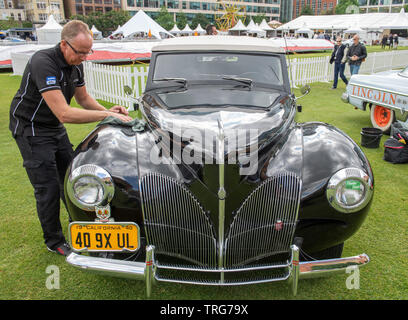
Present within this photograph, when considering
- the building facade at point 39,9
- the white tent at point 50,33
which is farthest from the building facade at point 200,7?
the white tent at point 50,33

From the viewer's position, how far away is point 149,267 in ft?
6.93

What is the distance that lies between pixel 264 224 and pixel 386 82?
569 cm

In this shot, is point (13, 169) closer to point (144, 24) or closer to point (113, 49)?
point (113, 49)

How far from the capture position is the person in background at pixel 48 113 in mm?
2622

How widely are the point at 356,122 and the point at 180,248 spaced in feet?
23.6

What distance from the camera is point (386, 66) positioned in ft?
59.5

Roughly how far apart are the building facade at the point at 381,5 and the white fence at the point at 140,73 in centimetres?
8640

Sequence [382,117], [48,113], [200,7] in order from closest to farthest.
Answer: [48,113] → [382,117] → [200,7]

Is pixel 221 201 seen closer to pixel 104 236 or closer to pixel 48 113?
pixel 104 236

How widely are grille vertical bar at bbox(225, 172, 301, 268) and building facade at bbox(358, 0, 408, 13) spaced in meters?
105

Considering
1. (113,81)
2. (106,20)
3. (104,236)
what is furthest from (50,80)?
(106,20)

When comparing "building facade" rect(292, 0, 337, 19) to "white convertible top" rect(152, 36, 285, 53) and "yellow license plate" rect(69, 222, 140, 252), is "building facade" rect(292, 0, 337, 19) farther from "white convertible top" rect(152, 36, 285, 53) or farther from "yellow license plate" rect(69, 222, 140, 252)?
"yellow license plate" rect(69, 222, 140, 252)

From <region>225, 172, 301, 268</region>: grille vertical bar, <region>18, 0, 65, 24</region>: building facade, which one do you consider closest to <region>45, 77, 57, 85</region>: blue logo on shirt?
<region>225, 172, 301, 268</region>: grille vertical bar

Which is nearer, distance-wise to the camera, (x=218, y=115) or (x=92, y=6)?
(x=218, y=115)
